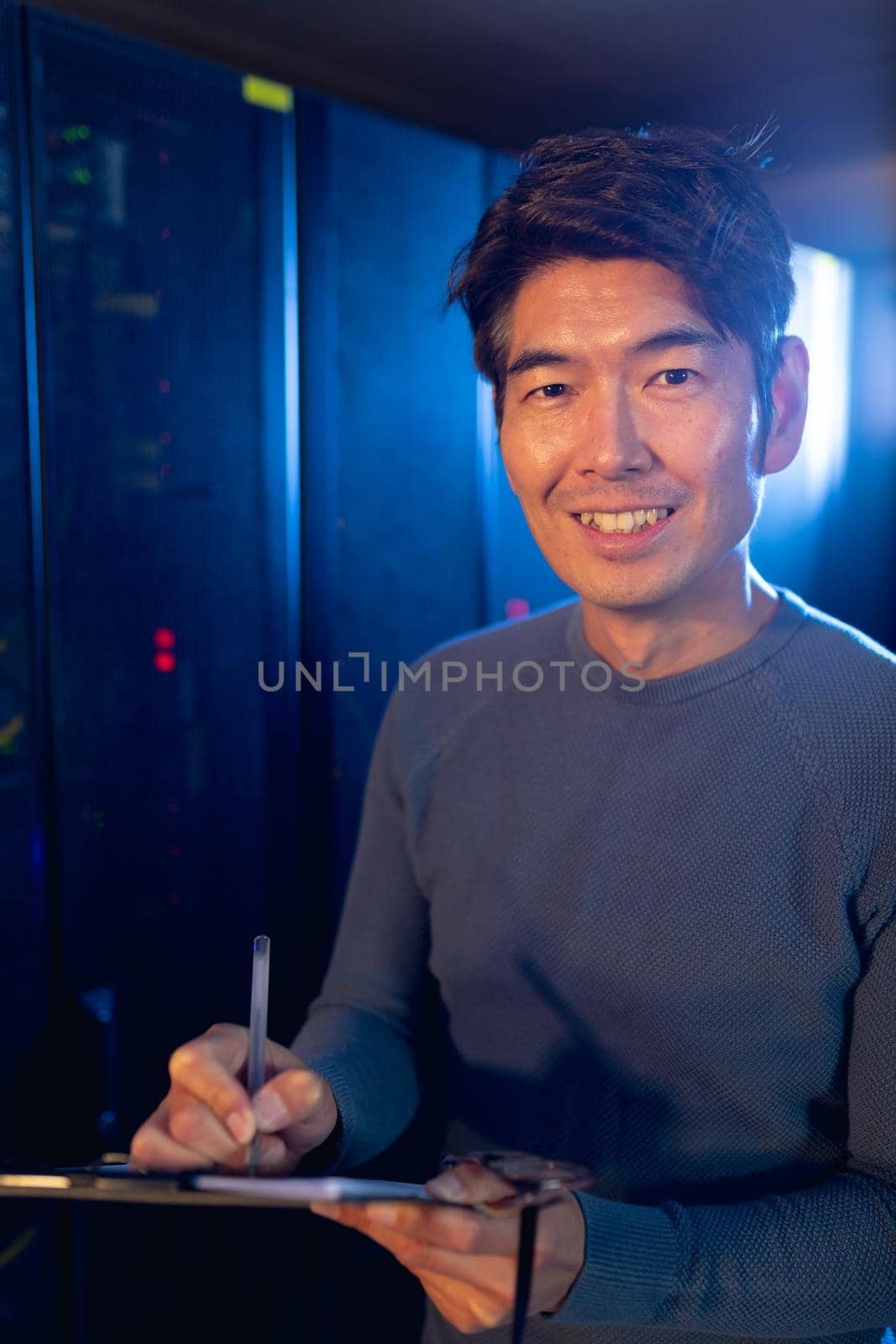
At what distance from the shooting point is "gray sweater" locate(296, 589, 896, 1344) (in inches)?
39.8

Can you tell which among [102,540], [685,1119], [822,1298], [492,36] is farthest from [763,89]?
[822,1298]

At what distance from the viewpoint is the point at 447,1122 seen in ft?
4.44

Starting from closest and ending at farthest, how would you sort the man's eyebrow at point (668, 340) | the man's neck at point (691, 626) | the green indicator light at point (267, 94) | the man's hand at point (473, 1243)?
1. the man's hand at point (473, 1243)
2. the man's eyebrow at point (668, 340)
3. the man's neck at point (691, 626)
4. the green indicator light at point (267, 94)

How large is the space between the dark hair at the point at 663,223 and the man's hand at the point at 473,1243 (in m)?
0.82

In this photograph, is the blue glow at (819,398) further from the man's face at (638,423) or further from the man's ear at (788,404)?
the man's face at (638,423)

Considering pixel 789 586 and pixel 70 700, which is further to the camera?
pixel 789 586

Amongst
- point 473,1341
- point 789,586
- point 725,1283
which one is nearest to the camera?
point 725,1283

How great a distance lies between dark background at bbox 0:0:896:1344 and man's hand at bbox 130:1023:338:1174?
1.73ft

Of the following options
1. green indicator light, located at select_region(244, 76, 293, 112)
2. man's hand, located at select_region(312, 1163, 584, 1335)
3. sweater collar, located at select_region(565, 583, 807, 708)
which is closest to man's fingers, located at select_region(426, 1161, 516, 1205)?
man's hand, located at select_region(312, 1163, 584, 1335)

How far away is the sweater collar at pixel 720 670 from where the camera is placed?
1.18 metres

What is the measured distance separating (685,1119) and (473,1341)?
368 millimetres

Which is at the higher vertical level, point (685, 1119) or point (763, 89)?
point (763, 89)

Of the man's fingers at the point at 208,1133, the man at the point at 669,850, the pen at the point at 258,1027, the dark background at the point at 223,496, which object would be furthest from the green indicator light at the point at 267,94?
the man's fingers at the point at 208,1133

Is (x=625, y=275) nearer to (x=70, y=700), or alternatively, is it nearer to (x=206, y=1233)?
(x=70, y=700)
